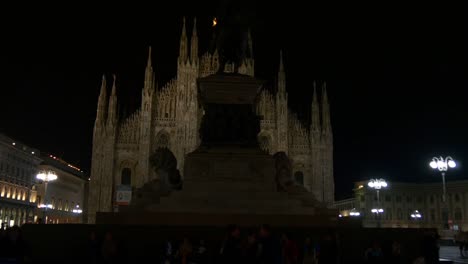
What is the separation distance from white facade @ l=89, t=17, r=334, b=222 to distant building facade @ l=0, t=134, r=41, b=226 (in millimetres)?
8171

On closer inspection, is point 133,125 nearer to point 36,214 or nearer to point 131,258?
point 36,214

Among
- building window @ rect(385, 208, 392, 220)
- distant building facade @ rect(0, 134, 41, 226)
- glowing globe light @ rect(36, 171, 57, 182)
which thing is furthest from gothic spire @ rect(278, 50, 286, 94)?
building window @ rect(385, 208, 392, 220)

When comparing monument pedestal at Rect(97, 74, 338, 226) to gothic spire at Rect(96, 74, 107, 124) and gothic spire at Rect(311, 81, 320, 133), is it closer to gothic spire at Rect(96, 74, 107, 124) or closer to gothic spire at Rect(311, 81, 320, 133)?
gothic spire at Rect(96, 74, 107, 124)

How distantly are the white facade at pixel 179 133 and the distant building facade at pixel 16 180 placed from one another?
8.17 meters

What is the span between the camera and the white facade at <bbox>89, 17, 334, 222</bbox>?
4712cm

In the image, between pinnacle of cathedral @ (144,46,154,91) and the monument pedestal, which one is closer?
the monument pedestal

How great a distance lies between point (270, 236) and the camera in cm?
695

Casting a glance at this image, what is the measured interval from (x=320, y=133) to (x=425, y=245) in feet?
138

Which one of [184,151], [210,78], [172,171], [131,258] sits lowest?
[131,258]

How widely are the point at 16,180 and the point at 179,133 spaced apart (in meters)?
17.8

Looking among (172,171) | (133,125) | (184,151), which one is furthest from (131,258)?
(133,125)

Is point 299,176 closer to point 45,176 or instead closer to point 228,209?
point 45,176

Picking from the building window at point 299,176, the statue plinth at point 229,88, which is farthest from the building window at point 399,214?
the statue plinth at point 229,88

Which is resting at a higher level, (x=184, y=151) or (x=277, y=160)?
(x=184, y=151)
